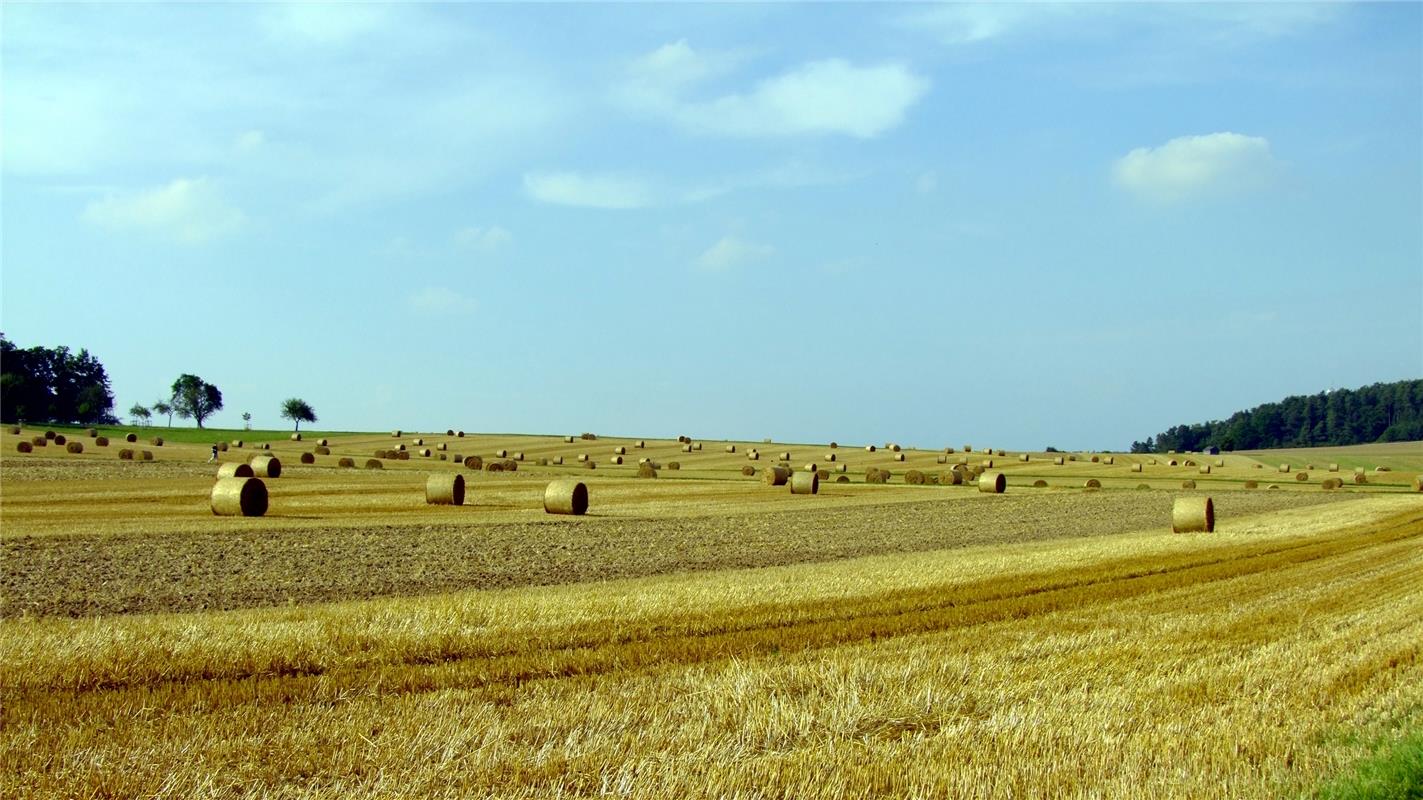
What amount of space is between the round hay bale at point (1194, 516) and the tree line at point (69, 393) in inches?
4075

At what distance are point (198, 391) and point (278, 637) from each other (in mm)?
138622

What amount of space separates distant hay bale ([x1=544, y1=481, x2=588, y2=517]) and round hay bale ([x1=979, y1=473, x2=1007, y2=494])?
21.7 metres

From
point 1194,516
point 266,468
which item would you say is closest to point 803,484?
point 1194,516

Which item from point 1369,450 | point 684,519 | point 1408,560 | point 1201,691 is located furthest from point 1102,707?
point 1369,450

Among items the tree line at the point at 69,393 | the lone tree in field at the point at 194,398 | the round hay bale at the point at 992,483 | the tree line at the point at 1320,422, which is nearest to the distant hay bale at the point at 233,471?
the round hay bale at the point at 992,483

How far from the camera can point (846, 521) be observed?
31062mm

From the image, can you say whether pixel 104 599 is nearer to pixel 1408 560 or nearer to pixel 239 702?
pixel 239 702

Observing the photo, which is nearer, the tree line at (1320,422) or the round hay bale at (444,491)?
the round hay bale at (444,491)

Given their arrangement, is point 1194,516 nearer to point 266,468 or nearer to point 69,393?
point 266,468

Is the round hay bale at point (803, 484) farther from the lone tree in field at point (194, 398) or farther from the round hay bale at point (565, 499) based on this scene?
the lone tree in field at point (194, 398)

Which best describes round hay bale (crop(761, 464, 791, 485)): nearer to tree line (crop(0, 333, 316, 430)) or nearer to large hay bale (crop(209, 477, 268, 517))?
large hay bale (crop(209, 477, 268, 517))

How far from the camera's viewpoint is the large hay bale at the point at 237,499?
29172 mm

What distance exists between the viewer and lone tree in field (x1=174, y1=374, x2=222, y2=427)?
138000mm

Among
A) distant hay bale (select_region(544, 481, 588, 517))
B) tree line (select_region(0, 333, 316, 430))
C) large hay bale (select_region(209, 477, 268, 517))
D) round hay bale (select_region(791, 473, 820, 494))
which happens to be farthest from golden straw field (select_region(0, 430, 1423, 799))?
tree line (select_region(0, 333, 316, 430))
